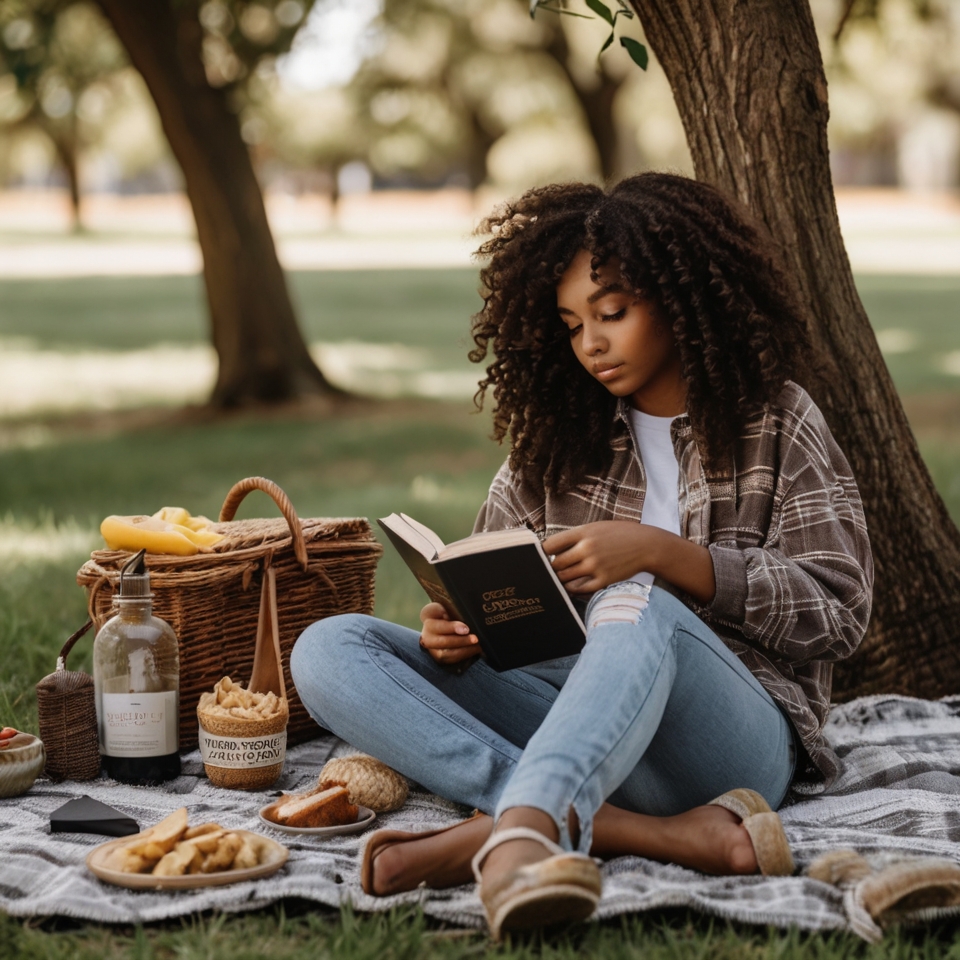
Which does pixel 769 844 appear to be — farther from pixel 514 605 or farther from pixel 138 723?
pixel 138 723

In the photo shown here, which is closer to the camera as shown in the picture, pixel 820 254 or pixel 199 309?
pixel 820 254

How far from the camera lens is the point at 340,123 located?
45.1 m

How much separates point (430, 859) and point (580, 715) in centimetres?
43

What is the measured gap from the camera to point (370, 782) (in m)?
3.05

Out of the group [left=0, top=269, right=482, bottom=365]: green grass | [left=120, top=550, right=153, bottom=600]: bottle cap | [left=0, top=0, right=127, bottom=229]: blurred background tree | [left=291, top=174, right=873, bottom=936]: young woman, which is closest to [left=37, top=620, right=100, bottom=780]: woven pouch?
[left=120, top=550, right=153, bottom=600]: bottle cap

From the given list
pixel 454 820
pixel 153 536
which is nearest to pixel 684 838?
pixel 454 820

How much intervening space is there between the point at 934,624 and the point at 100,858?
2579 millimetres

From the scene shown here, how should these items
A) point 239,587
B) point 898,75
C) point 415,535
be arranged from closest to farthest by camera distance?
point 415,535
point 239,587
point 898,75

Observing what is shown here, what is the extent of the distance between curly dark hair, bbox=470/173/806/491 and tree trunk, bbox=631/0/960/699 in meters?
0.83

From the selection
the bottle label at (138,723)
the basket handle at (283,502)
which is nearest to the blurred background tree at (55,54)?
the basket handle at (283,502)

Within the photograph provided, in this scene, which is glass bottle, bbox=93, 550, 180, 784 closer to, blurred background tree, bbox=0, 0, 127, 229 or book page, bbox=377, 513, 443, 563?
book page, bbox=377, 513, 443, 563

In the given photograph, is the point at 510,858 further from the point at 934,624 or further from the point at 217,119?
the point at 217,119

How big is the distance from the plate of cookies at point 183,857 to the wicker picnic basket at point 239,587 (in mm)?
914

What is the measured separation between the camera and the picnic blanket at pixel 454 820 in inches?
95.3
